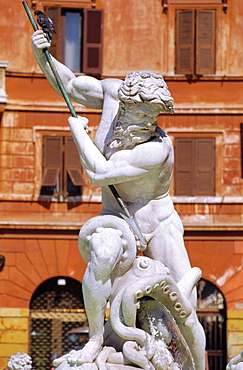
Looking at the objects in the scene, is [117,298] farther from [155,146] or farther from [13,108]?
[13,108]

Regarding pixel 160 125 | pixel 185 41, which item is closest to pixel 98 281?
pixel 160 125

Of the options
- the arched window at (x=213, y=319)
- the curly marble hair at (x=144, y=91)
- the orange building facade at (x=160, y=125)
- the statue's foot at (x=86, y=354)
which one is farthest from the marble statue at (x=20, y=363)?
the orange building facade at (x=160, y=125)

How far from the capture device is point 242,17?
32.2 m

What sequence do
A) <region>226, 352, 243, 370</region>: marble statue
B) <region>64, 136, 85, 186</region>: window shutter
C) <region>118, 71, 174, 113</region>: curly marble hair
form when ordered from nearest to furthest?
<region>118, 71, 174, 113</region>: curly marble hair
<region>226, 352, 243, 370</region>: marble statue
<region>64, 136, 85, 186</region>: window shutter

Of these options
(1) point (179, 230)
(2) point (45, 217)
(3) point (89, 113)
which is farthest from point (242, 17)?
(1) point (179, 230)

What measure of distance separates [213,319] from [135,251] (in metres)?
21.5

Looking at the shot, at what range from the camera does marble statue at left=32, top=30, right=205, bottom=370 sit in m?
9.77

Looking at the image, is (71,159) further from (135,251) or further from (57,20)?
(135,251)

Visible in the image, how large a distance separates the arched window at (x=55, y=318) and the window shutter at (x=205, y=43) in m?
6.46

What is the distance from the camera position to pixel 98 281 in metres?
9.78

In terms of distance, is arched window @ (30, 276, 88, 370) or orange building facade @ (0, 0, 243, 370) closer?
arched window @ (30, 276, 88, 370)

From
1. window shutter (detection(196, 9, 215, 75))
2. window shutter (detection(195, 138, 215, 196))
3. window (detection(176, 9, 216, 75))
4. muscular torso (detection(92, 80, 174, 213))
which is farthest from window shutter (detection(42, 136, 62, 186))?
muscular torso (detection(92, 80, 174, 213))

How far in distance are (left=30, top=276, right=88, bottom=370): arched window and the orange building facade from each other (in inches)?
10.4

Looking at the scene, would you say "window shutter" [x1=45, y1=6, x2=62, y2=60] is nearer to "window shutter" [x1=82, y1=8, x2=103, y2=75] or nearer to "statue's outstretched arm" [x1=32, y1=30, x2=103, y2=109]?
"window shutter" [x1=82, y1=8, x2=103, y2=75]
